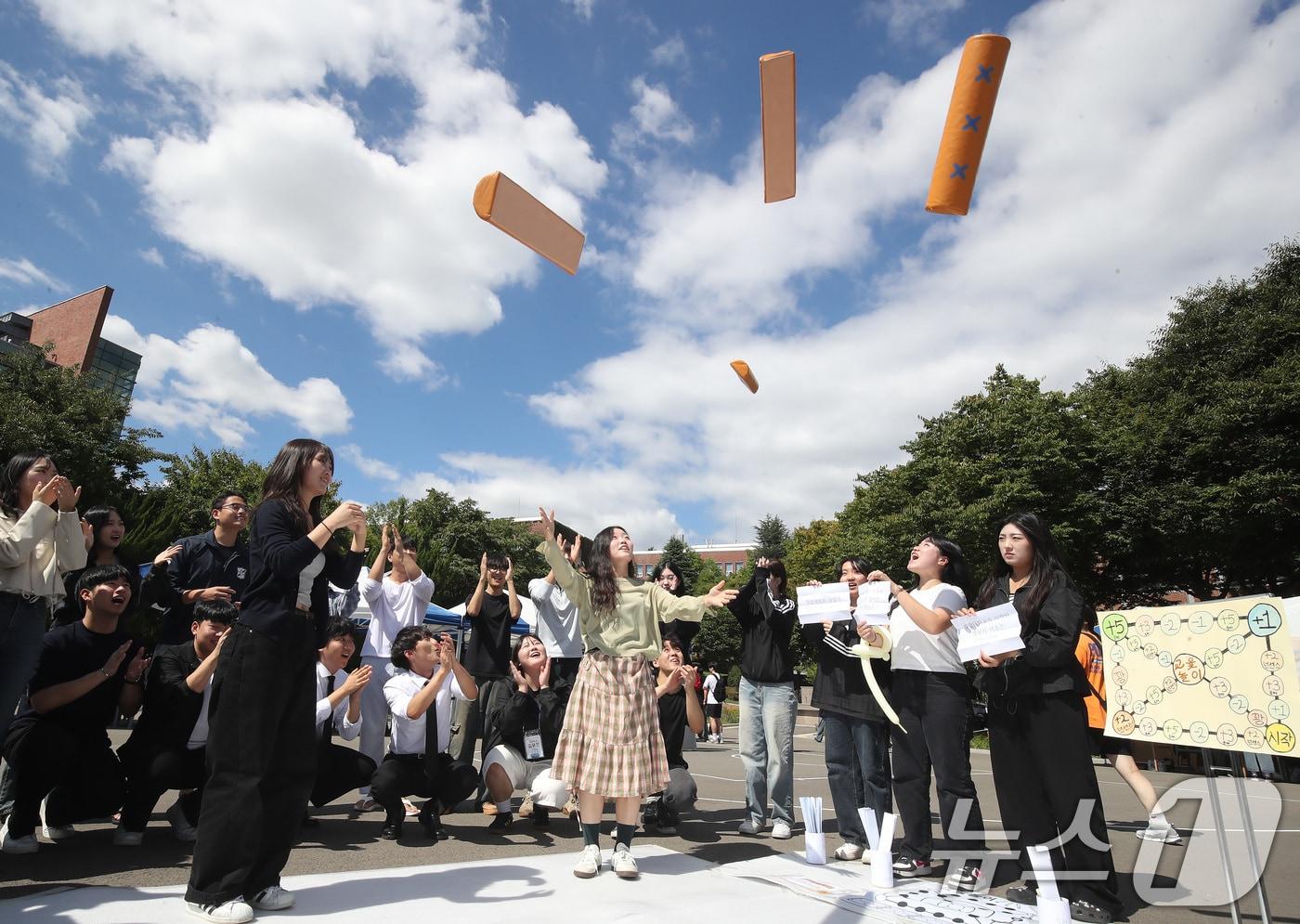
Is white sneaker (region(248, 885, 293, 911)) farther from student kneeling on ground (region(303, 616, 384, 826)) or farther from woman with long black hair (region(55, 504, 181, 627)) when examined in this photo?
woman with long black hair (region(55, 504, 181, 627))

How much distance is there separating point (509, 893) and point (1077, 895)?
8.41 feet

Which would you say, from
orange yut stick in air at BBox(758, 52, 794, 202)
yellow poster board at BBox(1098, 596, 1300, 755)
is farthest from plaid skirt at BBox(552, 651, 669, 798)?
orange yut stick in air at BBox(758, 52, 794, 202)

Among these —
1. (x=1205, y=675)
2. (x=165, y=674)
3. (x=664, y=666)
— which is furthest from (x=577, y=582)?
(x=1205, y=675)

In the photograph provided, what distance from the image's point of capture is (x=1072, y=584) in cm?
365

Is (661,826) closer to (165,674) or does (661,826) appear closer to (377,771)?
(377,771)

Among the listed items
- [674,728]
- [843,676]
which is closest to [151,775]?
[674,728]

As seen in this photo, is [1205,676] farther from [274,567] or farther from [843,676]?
[274,567]

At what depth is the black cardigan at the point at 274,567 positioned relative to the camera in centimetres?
286

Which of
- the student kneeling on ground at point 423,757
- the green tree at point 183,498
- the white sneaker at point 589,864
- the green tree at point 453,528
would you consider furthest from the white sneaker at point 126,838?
the green tree at point 453,528

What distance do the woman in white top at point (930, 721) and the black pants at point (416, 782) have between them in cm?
262

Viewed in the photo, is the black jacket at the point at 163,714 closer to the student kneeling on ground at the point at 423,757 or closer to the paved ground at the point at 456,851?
the paved ground at the point at 456,851

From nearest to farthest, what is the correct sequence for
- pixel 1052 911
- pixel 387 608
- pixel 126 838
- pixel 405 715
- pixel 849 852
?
pixel 1052 911 → pixel 126 838 → pixel 849 852 → pixel 405 715 → pixel 387 608

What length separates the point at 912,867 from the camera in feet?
13.3

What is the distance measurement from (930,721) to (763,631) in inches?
55.8
